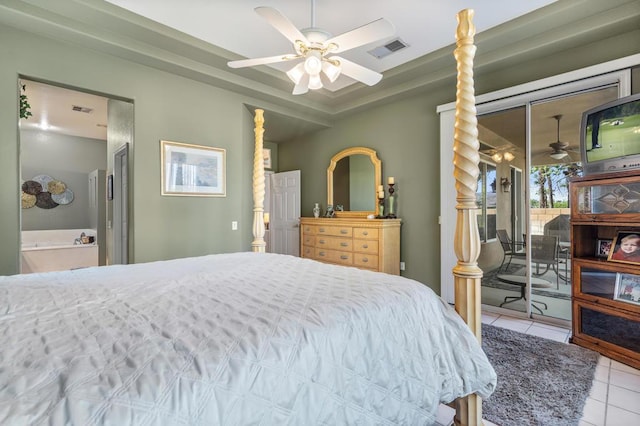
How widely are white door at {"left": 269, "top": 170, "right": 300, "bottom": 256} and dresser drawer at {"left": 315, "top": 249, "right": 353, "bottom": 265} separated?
101cm

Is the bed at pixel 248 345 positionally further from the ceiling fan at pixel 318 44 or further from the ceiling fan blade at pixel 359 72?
the ceiling fan blade at pixel 359 72

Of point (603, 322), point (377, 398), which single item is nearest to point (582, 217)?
point (603, 322)

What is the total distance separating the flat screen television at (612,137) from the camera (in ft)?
7.36

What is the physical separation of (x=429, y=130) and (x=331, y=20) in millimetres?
1898

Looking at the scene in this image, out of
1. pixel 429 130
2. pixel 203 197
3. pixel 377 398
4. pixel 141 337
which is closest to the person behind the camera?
pixel 141 337

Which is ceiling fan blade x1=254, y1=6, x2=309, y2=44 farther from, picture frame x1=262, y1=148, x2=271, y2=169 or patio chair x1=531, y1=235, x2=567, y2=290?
picture frame x1=262, y1=148, x2=271, y2=169

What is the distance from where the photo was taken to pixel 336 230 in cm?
433

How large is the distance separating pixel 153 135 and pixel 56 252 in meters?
3.49

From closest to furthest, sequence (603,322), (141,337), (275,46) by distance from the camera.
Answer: (141,337)
(603,322)
(275,46)

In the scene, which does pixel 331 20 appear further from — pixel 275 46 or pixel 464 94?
pixel 464 94

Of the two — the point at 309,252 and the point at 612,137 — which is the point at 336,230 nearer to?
the point at 309,252

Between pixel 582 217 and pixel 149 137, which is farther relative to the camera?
pixel 149 137

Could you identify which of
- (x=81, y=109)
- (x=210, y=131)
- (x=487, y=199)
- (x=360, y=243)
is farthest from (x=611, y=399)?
(x=81, y=109)

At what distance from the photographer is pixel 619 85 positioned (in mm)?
2611
